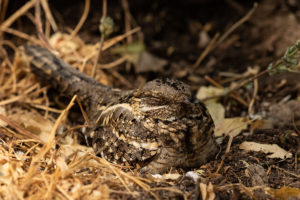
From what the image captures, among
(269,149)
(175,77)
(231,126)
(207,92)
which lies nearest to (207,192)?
(269,149)

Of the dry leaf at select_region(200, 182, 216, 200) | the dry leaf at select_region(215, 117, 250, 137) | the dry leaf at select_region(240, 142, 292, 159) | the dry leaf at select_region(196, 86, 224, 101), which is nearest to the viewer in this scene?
the dry leaf at select_region(200, 182, 216, 200)

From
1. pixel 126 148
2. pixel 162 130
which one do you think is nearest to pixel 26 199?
pixel 126 148

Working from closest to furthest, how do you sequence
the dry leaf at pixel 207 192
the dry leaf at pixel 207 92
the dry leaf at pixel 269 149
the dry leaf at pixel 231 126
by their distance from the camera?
the dry leaf at pixel 207 192
the dry leaf at pixel 269 149
the dry leaf at pixel 231 126
the dry leaf at pixel 207 92

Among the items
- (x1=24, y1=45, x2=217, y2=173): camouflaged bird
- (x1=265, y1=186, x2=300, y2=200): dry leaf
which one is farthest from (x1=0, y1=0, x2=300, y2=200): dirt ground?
(x1=24, y1=45, x2=217, y2=173): camouflaged bird

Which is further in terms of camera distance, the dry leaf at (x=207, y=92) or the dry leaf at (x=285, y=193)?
the dry leaf at (x=207, y=92)

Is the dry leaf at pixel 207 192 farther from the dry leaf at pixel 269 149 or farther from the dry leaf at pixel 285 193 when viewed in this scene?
the dry leaf at pixel 269 149

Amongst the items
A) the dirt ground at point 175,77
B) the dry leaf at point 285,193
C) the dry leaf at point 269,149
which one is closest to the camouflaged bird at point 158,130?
the dirt ground at point 175,77

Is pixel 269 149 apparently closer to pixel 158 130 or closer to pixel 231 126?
pixel 231 126

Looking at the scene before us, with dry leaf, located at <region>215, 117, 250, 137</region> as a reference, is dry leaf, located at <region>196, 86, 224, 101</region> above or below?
above

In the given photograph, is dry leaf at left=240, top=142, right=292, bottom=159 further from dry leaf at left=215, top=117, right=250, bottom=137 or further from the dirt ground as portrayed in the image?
dry leaf at left=215, top=117, right=250, bottom=137
